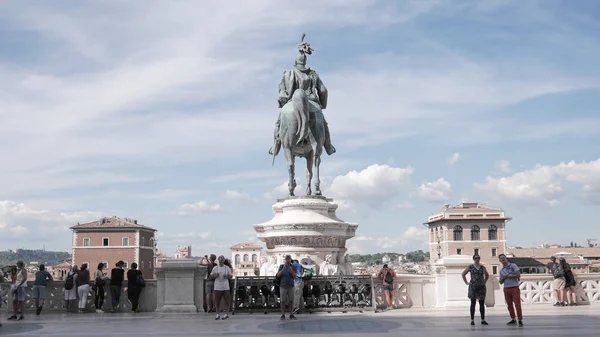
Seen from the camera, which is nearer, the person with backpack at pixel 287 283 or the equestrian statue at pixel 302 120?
the person with backpack at pixel 287 283

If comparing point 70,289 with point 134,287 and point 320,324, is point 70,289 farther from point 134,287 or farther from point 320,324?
point 320,324

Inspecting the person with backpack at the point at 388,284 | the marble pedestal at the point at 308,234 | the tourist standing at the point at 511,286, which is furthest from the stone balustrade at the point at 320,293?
the tourist standing at the point at 511,286

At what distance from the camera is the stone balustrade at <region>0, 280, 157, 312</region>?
16641mm

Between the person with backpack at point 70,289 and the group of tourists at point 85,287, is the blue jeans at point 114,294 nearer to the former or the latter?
the group of tourists at point 85,287

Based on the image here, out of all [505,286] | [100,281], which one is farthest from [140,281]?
[505,286]

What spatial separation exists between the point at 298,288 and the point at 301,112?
6.40 m

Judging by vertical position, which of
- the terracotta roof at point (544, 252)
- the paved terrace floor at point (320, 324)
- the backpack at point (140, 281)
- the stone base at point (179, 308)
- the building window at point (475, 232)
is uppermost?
the building window at point (475, 232)

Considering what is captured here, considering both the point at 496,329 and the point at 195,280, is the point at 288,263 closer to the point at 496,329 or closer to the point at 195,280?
the point at 195,280

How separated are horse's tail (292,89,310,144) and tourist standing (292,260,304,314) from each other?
18.6 ft

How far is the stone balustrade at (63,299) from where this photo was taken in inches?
655

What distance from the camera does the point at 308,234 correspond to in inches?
754

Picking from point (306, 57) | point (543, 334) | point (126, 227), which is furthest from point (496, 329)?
point (126, 227)

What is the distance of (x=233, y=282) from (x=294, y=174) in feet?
18.2

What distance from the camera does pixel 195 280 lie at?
53.0 ft
